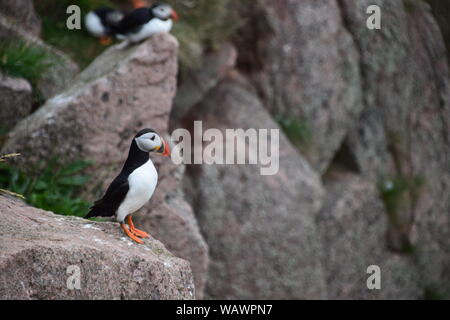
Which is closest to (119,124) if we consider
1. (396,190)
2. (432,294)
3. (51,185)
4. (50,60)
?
(51,185)

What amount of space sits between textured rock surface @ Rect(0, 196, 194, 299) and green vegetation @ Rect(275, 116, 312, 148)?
13.0 ft

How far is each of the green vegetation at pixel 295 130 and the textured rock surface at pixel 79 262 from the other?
397 centimetres

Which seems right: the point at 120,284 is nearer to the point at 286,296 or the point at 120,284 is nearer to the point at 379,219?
the point at 286,296

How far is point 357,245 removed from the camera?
24.4 ft

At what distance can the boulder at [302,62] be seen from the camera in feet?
23.9

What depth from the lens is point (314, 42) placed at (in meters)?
7.37

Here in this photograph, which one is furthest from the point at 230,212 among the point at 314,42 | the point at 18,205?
the point at 18,205

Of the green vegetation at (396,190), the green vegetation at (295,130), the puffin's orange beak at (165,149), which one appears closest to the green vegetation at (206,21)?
the green vegetation at (295,130)

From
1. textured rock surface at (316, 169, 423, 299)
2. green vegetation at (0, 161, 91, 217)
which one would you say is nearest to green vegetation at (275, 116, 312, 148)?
textured rock surface at (316, 169, 423, 299)

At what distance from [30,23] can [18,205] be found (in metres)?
3.08

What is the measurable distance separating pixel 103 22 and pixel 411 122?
4268mm

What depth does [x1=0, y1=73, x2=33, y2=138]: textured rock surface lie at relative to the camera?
17.1ft

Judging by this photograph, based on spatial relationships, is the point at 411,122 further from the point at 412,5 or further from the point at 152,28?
the point at 152,28

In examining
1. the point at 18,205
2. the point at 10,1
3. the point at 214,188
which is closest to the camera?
the point at 18,205
